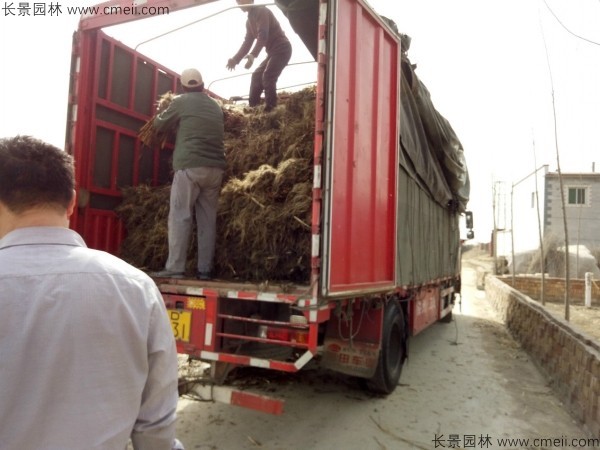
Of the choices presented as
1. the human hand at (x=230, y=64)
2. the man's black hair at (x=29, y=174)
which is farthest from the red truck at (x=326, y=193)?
the man's black hair at (x=29, y=174)

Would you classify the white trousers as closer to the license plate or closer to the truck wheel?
the license plate

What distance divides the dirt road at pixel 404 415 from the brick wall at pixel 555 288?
8370mm

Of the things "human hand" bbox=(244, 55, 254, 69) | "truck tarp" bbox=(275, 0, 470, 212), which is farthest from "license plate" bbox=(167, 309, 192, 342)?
"human hand" bbox=(244, 55, 254, 69)

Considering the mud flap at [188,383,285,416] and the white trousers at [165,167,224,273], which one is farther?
the white trousers at [165,167,224,273]

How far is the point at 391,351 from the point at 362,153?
2252 mm

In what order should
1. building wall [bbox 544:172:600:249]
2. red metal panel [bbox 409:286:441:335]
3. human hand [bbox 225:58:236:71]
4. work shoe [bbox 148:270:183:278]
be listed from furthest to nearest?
building wall [bbox 544:172:600:249], red metal panel [bbox 409:286:441:335], human hand [bbox 225:58:236:71], work shoe [bbox 148:270:183:278]

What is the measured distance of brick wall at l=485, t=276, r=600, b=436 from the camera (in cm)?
402

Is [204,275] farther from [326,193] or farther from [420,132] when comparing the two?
[420,132]

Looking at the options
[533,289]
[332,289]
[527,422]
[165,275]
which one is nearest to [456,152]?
[527,422]

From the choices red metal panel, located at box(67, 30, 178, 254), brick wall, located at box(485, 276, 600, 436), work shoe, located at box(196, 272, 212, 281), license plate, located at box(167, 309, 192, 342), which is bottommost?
brick wall, located at box(485, 276, 600, 436)

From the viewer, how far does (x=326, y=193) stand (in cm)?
332

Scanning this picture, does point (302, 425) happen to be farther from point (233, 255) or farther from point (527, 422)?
point (527, 422)

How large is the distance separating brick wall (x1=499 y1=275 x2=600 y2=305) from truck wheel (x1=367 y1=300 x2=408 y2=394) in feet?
32.9

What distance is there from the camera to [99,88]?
14.5 feet
